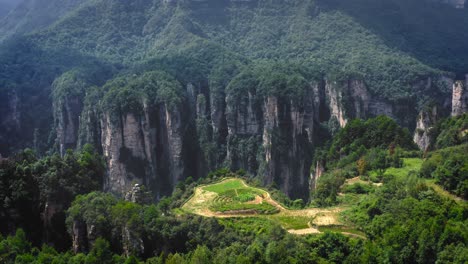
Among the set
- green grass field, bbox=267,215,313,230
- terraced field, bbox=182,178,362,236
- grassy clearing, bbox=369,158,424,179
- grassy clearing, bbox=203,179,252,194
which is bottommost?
green grass field, bbox=267,215,313,230

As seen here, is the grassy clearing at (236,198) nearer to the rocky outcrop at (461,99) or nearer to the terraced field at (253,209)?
the terraced field at (253,209)

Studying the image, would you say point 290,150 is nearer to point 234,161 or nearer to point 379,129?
point 234,161

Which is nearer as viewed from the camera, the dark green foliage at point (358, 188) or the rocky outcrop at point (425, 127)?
the dark green foliage at point (358, 188)

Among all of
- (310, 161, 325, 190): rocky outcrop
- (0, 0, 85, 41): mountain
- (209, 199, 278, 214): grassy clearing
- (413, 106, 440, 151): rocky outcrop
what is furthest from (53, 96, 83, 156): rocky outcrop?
Result: (0, 0, 85, 41): mountain

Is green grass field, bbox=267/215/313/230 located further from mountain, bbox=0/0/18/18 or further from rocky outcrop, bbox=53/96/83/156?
mountain, bbox=0/0/18/18

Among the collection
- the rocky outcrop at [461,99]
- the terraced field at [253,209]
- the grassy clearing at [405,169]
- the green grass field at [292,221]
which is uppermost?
the rocky outcrop at [461,99]

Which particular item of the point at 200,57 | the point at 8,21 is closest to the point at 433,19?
the point at 200,57

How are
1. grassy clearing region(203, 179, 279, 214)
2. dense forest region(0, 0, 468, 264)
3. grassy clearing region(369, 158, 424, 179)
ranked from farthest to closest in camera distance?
grassy clearing region(369, 158, 424, 179), grassy clearing region(203, 179, 279, 214), dense forest region(0, 0, 468, 264)

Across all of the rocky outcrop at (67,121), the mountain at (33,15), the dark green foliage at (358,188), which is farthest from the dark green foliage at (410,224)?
the mountain at (33,15)
